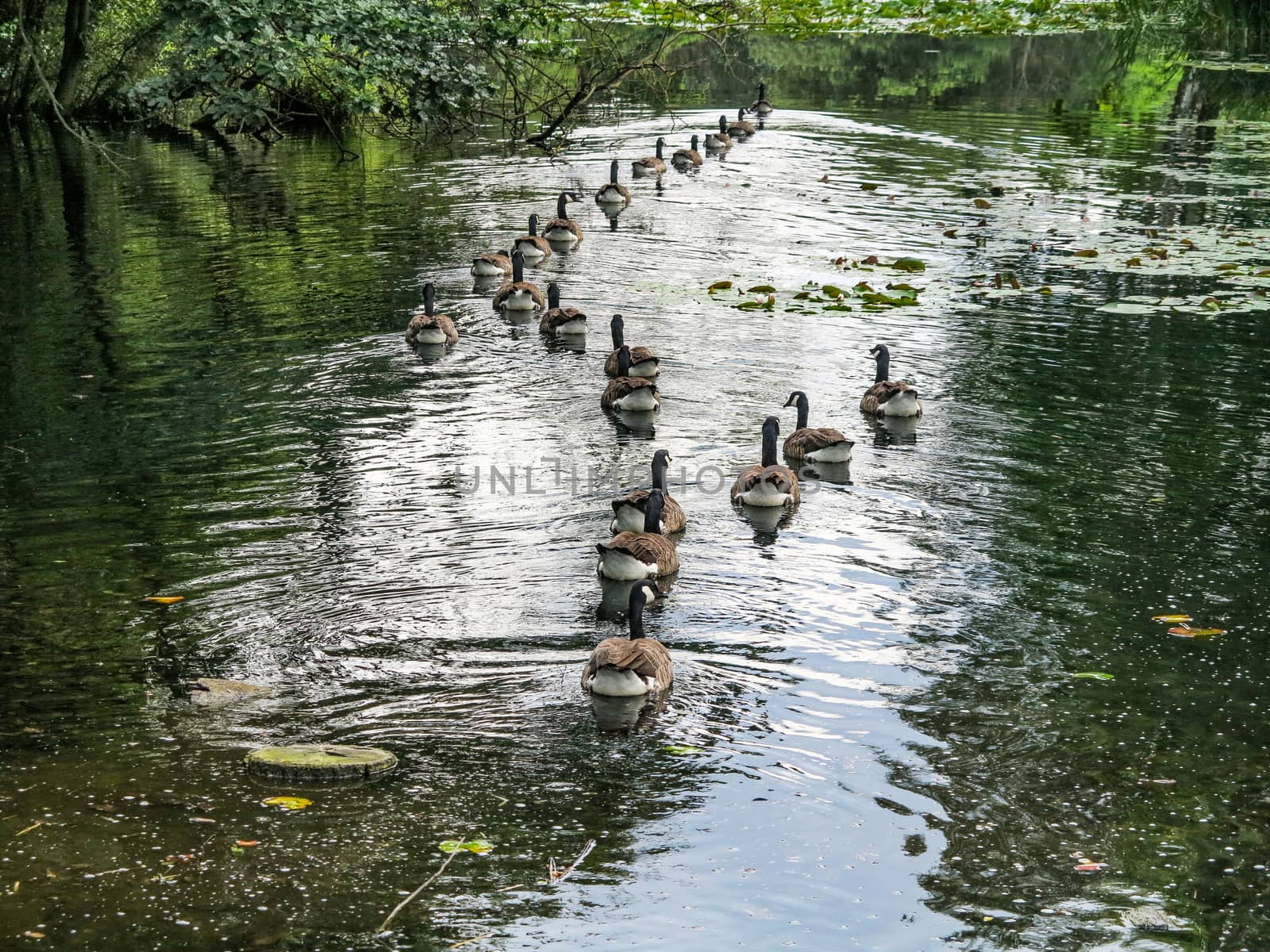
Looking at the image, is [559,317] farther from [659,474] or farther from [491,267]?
[659,474]

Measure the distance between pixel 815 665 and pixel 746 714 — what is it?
902 millimetres

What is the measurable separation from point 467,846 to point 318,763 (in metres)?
1.12

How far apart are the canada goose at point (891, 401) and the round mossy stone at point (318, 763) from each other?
8164 mm

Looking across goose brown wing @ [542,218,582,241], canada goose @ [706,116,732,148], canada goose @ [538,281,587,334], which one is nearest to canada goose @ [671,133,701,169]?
canada goose @ [706,116,732,148]

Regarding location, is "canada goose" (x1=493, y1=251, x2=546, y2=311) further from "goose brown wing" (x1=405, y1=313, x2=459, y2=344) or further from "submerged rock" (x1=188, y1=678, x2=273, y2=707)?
"submerged rock" (x1=188, y1=678, x2=273, y2=707)

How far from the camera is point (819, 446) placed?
13375mm

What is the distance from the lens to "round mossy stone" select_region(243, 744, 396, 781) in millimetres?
7887

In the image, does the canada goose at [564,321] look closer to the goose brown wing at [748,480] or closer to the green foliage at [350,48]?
the green foliage at [350,48]

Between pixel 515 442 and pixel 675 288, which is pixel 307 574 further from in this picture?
pixel 675 288

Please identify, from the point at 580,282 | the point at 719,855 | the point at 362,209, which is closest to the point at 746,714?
the point at 719,855

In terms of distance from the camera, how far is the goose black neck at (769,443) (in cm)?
1308

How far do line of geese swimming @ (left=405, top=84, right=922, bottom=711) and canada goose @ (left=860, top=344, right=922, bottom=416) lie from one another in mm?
11

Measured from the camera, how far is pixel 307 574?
10.9 meters

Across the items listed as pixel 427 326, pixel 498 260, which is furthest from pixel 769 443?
pixel 498 260
